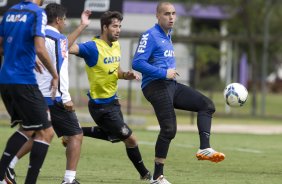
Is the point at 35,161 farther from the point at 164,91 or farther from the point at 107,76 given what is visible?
the point at 107,76

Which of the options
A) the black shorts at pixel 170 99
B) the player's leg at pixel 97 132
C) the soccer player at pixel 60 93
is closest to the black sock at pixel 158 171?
the black shorts at pixel 170 99

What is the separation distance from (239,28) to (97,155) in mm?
24238

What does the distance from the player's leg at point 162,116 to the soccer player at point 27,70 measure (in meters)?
2.09

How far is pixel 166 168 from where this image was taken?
13.1m

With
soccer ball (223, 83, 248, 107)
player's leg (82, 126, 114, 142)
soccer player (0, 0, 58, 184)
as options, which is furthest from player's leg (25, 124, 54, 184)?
soccer ball (223, 83, 248, 107)

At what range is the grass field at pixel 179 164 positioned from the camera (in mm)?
11688

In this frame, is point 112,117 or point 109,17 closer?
point 109,17

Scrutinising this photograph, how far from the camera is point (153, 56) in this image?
11.3 meters

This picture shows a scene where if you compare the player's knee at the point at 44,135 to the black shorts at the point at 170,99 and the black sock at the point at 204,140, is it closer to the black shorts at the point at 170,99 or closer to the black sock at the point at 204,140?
the black shorts at the point at 170,99

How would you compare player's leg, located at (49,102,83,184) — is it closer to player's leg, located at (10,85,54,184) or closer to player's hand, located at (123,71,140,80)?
player's leg, located at (10,85,54,184)

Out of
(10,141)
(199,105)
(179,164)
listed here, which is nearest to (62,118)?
(10,141)

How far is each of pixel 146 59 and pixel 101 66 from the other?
0.77m

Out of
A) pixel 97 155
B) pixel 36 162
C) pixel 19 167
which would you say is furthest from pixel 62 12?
pixel 97 155

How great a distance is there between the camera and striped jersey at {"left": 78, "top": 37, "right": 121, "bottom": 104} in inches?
457
